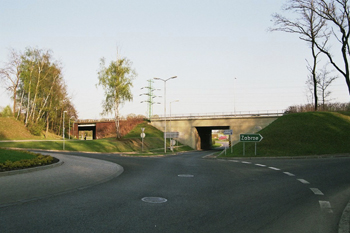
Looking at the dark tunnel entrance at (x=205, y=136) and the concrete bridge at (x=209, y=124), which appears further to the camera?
the dark tunnel entrance at (x=205, y=136)

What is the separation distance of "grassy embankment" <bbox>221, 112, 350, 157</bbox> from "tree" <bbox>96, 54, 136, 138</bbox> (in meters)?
29.0

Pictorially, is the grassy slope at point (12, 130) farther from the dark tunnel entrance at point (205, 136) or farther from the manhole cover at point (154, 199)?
the manhole cover at point (154, 199)

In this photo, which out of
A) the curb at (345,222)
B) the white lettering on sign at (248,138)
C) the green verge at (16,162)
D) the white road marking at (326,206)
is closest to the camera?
the curb at (345,222)

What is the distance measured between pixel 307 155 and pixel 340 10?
15321 mm

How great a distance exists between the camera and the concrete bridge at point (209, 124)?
2403 inches

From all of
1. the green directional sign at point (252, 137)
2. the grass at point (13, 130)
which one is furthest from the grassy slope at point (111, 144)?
the green directional sign at point (252, 137)

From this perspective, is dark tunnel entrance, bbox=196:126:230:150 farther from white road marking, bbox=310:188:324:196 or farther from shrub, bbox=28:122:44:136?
white road marking, bbox=310:188:324:196

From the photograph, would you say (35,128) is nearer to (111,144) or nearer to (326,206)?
(111,144)

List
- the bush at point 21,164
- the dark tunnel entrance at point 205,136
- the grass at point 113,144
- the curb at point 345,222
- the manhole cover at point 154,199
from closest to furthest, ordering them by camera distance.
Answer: the curb at point 345,222 → the manhole cover at point 154,199 → the bush at point 21,164 → the grass at point 113,144 → the dark tunnel entrance at point 205,136

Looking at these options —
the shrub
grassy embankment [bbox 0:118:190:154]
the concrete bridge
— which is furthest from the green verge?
the concrete bridge

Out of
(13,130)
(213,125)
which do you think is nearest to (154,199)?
(13,130)

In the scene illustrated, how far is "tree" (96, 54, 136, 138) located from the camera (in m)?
52.9

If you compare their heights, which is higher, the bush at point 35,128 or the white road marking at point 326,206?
the bush at point 35,128

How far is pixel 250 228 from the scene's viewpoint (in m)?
5.34
